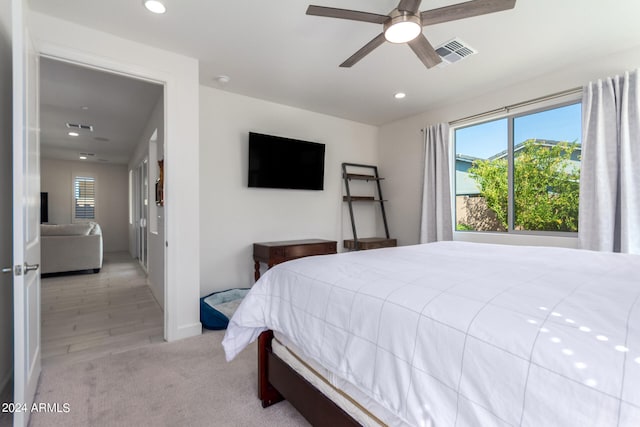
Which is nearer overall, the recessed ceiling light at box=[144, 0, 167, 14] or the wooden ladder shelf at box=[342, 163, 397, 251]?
the recessed ceiling light at box=[144, 0, 167, 14]

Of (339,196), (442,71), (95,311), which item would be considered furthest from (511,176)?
(95,311)

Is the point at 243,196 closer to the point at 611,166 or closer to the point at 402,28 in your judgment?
the point at 402,28

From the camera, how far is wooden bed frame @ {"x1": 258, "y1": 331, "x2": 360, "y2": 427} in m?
1.28

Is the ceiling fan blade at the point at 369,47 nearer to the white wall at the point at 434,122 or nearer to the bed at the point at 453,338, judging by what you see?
the bed at the point at 453,338

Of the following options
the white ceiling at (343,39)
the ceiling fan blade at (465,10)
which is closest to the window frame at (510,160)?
the white ceiling at (343,39)

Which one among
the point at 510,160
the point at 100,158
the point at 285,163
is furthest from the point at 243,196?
the point at 100,158

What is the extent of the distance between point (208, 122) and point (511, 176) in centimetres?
354

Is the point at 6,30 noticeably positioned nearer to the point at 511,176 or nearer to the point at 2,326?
the point at 2,326

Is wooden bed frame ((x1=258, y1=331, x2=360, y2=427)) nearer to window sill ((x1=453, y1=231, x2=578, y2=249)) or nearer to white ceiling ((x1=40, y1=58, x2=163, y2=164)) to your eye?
white ceiling ((x1=40, y1=58, x2=163, y2=164))

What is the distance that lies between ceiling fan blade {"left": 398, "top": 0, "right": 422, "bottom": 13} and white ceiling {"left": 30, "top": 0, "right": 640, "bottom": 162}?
38cm

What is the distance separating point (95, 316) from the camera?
3268mm

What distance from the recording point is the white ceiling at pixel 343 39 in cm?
212

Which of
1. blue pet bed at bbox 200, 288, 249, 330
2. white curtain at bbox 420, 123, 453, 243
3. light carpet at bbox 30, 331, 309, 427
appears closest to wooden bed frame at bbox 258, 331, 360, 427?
light carpet at bbox 30, 331, 309, 427

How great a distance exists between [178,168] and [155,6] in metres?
1.20
